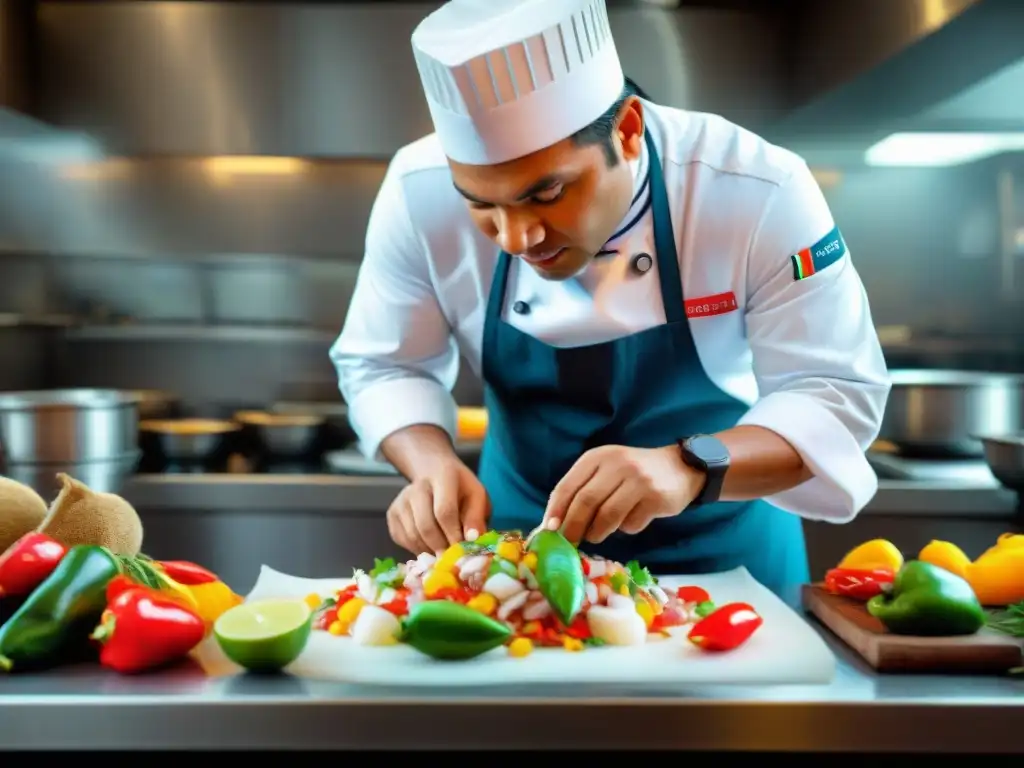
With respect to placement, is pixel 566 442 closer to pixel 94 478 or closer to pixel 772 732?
pixel 772 732

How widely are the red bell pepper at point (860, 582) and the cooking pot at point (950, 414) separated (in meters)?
1.56

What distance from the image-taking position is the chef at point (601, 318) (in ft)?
4.92

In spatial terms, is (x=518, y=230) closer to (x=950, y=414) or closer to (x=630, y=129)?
(x=630, y=129)

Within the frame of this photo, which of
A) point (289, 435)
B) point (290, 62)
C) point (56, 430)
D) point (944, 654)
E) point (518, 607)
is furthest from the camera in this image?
point (290, 62)

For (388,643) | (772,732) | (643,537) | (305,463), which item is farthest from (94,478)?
(772,732)

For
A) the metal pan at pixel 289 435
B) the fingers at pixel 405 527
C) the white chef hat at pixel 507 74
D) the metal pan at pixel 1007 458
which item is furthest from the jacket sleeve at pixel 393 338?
the metal pan at pixel 1007 458

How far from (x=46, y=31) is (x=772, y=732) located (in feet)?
10.6

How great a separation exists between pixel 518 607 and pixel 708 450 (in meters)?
0.39

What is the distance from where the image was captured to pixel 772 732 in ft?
3.71

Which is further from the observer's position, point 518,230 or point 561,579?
point 518,230

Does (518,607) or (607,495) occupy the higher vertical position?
(607,495)

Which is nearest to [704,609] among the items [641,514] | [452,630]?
[641,514]

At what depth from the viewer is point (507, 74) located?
1.53 meters

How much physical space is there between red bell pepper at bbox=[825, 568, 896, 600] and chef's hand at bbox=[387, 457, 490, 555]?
0.52m
